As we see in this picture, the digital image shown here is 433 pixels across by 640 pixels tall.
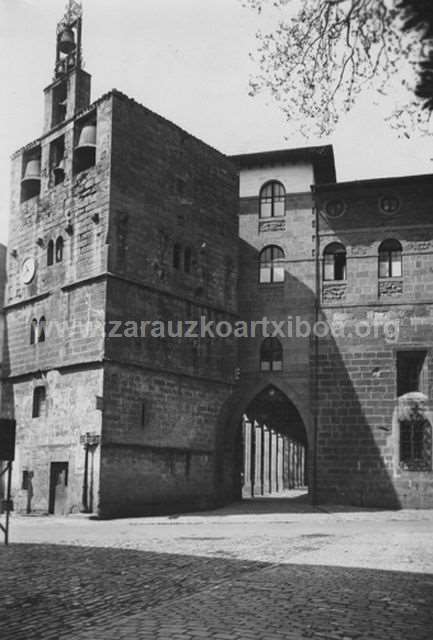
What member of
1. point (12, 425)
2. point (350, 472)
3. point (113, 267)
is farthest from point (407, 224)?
point (12, 425)

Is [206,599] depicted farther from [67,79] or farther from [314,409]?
[67,79]

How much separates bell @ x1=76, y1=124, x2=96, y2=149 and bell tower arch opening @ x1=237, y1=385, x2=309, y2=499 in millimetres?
10123

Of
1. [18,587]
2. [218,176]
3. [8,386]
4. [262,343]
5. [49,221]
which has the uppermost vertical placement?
[218,176]

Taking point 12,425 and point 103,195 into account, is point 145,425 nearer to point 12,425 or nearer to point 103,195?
point 103,195

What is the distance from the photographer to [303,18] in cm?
684

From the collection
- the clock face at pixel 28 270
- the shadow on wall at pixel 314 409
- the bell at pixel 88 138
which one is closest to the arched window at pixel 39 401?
the clock face at pixel 28 270

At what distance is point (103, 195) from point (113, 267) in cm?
225

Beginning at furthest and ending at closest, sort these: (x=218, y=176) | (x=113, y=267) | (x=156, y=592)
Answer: (x=218, y=176)
(x=113, y=267)
(x=156, y=592)

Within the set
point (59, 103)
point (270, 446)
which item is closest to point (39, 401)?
point (59, 103)

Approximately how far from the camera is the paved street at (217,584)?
6918mm

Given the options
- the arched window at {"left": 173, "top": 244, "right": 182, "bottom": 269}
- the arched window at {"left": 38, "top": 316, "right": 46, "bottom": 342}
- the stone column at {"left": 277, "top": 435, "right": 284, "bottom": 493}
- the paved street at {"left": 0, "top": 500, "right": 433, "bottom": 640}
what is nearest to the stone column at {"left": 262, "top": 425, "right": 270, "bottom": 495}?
the stone column at {"left": 277, "top": 435, "right": 284, "bottom": 493}

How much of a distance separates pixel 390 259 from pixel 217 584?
64.5 feet

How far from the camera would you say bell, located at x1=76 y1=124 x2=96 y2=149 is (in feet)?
82.8

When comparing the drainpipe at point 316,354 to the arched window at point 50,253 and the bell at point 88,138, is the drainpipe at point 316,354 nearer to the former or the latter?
the bell at point 88,138
